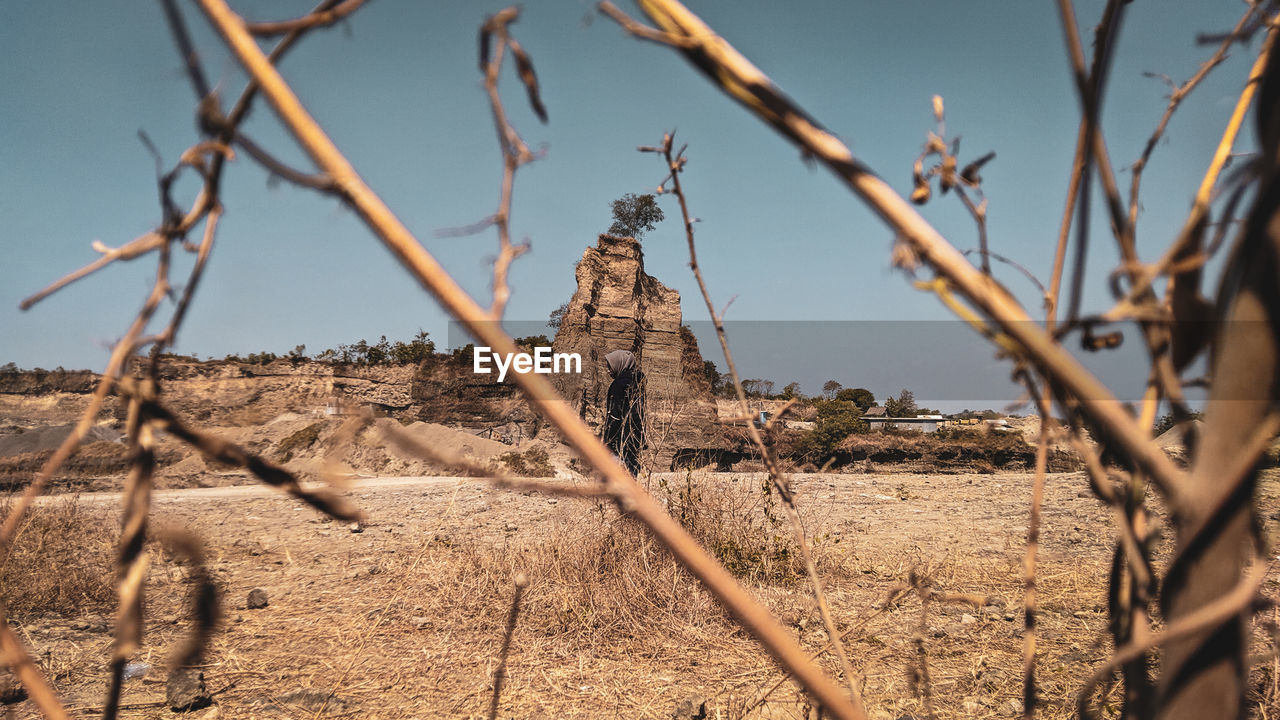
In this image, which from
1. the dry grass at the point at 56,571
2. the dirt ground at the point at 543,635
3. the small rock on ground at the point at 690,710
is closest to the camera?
the small rock on ground at the point at 690,710

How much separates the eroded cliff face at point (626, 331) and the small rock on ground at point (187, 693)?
11320 mm

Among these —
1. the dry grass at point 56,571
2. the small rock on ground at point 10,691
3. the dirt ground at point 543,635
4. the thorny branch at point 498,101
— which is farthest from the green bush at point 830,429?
the thorny branch at point 498,101

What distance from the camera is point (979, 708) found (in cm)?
206

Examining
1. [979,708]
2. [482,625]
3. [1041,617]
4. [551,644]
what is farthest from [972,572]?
[482,625]

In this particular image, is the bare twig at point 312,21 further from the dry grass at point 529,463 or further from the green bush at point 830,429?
the green bush at point 830,429

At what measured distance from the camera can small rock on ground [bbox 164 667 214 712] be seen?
81.4 inches

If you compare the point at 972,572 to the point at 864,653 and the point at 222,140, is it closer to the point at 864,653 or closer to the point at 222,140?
the point at 864,653

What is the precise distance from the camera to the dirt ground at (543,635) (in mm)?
2131

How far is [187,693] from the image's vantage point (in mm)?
2086

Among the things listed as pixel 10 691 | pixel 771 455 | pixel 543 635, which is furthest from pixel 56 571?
pixel 771 455

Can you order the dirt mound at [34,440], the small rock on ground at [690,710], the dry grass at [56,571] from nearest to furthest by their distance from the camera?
the small rock on ground at [690,710] < the dry grass at [56,571] < the dirt mound at [34,440]

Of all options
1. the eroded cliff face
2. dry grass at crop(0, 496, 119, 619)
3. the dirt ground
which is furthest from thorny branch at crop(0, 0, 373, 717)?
the eroded cliff face

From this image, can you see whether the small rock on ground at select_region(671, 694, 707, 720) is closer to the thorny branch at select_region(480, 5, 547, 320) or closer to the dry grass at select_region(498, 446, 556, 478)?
the thorny branch at select_region(480, 5, 547, 320)

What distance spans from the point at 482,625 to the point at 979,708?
1859 mm
